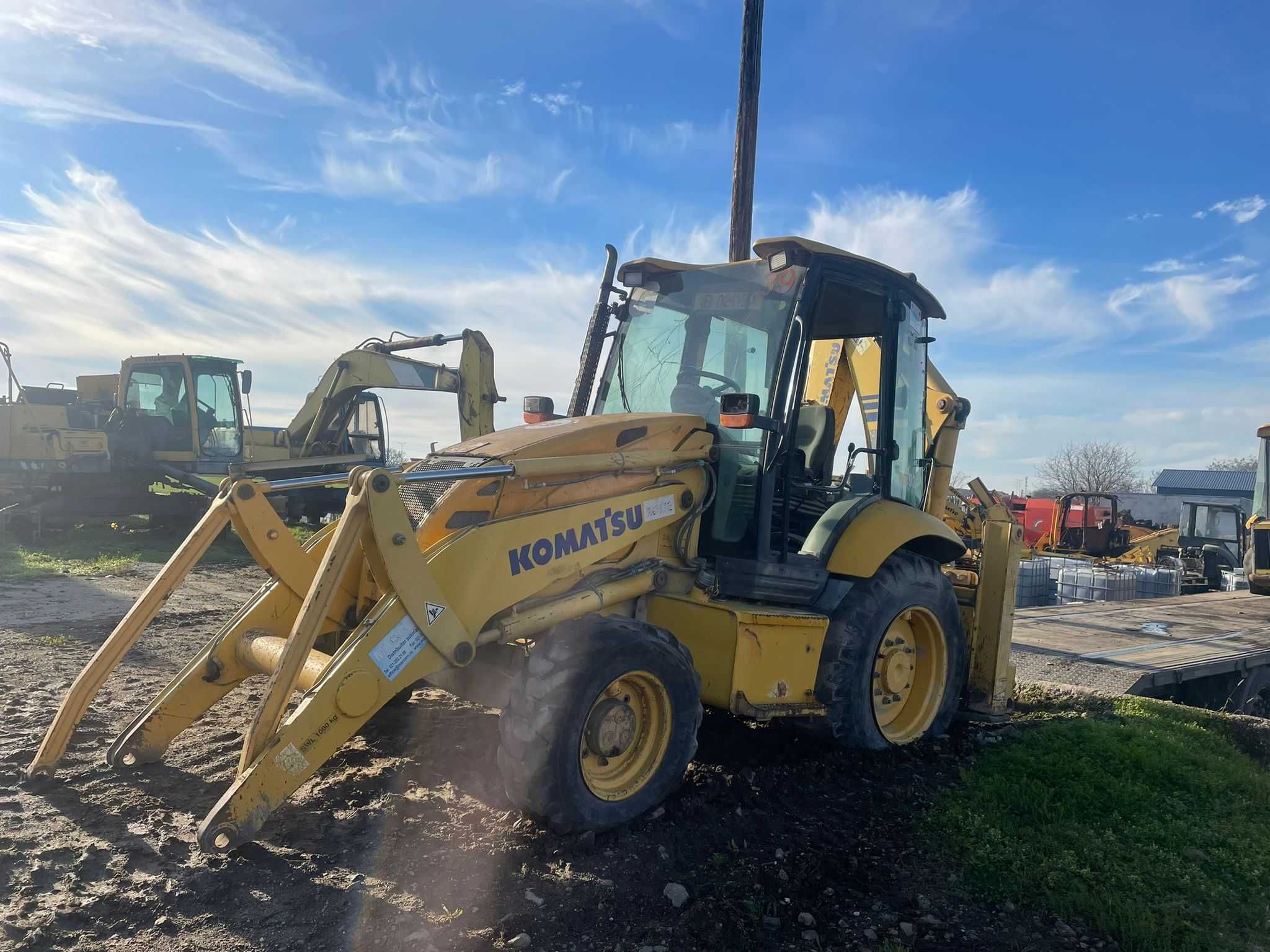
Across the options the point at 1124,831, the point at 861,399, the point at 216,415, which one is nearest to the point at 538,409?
the point at 861,399

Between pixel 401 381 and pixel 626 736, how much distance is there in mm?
11387

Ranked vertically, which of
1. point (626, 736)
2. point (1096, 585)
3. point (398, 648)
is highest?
point (398, 648)

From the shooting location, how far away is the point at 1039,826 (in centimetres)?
411

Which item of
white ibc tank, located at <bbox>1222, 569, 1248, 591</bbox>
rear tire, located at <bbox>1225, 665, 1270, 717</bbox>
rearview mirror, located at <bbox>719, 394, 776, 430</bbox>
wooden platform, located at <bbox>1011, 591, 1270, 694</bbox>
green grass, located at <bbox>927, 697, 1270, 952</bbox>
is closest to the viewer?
green grass, located at <bbox>927, 697, 1270, 952</bbox>

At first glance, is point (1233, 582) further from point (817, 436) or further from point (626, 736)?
point (626, 736)

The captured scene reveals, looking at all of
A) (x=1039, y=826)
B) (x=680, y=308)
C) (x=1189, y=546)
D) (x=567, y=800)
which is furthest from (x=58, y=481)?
(x=1189, y=546)

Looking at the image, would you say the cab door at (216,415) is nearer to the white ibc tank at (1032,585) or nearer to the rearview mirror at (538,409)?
the rearview mirror at (538,409)

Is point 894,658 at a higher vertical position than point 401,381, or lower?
lower

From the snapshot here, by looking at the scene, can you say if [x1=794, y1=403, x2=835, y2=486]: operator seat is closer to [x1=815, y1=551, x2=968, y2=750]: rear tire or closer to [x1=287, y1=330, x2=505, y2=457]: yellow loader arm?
[x1=815, y1=551, x2=968, y2=750]: rear tire

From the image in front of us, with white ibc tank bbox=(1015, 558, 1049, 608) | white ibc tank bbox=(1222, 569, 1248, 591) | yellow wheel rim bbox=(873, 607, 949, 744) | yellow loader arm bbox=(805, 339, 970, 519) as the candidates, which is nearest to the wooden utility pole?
yellow loader arm bbox=(805, 339, 970, 519)

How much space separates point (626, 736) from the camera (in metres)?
3.77

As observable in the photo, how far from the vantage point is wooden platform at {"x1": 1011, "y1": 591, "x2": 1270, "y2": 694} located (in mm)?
6852

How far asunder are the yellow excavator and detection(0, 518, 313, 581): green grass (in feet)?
1.28

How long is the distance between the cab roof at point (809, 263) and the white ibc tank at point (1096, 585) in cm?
1079
